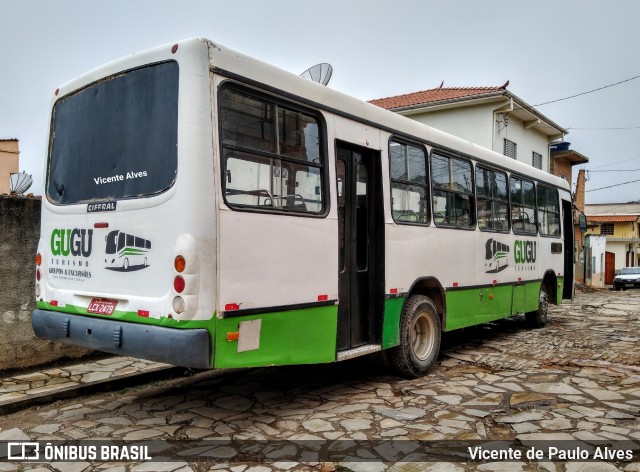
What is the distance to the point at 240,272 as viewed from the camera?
163 inches

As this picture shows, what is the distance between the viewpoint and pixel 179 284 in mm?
3916

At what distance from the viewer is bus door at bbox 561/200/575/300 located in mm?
11539

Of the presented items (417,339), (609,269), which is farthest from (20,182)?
(609,269)

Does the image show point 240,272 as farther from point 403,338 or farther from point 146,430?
point 403,338

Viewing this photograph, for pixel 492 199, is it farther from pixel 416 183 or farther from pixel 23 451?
pixel 23 451

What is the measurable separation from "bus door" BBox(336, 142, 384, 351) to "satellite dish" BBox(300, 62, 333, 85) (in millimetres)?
1492

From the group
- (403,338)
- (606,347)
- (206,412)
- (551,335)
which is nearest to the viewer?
(206,412)

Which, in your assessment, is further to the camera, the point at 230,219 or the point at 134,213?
the point at 134,213

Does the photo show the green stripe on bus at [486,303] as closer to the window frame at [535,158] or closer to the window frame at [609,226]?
the window frame at [535,158]

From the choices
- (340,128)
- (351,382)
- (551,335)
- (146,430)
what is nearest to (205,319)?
(146,430)

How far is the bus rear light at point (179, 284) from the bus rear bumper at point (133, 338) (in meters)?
0.29

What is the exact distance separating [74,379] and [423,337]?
4091 mm

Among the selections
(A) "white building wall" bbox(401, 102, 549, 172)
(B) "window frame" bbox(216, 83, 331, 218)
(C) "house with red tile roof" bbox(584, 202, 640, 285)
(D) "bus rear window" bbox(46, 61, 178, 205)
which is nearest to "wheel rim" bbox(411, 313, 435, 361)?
Result: (B) "window frame" bbox(216, 83, 331, 218)

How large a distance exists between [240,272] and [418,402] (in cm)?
246
